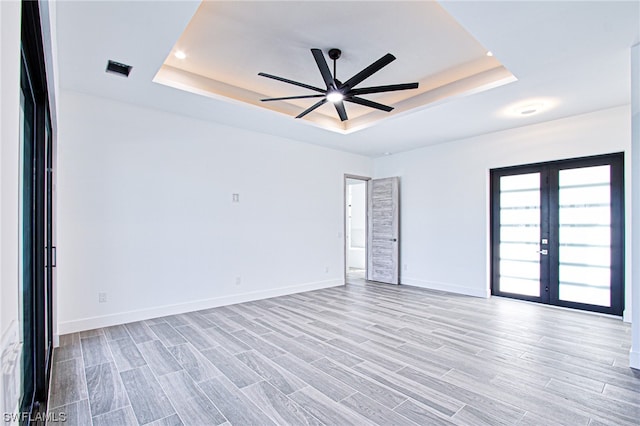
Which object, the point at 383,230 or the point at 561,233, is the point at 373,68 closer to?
the point at 561,233

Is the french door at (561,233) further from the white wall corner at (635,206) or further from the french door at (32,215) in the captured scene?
the french door at (32,215)

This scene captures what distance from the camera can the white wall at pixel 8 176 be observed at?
1.60 ft

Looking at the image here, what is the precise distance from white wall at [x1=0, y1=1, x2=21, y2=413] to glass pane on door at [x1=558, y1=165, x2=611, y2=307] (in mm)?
5957

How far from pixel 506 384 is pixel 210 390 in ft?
7.65

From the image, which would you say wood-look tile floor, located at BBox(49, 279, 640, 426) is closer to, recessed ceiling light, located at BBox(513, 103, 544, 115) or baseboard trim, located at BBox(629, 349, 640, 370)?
baseboard trim, located at BBox(629, 349, 640, 370)

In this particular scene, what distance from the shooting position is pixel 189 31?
9.87 feet

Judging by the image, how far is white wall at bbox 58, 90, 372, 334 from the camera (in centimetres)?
378

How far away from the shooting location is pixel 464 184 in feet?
19.2

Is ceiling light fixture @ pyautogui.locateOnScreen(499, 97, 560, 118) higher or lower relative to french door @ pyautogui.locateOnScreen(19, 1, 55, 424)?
higher

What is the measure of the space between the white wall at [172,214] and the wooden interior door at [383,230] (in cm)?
146

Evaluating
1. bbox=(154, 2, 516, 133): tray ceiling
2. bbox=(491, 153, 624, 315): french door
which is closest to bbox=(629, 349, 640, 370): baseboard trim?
bbox=(491, 153, 624, 315): french door

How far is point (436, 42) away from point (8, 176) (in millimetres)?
3548

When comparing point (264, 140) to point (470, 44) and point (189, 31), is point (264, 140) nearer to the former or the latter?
Answer: point (189, 31)

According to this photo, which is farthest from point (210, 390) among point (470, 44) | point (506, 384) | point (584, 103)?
point (584, 103)
